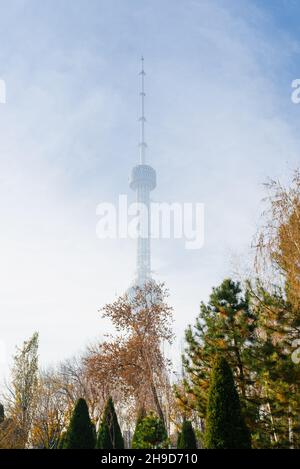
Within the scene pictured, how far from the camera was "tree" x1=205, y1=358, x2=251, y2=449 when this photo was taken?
32.1 ft

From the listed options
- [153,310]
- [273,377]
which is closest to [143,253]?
[153,310]

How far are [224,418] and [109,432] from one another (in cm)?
1086

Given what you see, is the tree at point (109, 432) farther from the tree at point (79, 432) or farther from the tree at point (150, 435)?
the tree at point (150, 435)

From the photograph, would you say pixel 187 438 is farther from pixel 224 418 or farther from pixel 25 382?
pixel 224 418

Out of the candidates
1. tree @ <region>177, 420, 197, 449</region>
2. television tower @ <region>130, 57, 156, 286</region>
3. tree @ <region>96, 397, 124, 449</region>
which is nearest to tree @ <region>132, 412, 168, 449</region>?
tree @ <region>96, 397, 124, 449</region>

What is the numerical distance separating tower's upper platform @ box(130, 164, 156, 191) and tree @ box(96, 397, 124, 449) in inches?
5635

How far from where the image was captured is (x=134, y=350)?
846 inches

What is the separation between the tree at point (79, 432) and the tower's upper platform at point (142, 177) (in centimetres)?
14782

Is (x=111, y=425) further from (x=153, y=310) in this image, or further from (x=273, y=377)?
(x=273, y=377)

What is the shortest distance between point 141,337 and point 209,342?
22.0ft

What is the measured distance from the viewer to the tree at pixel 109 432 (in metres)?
19.0

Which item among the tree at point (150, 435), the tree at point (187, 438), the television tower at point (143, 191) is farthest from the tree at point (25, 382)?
the television tower at point (143, 191)
